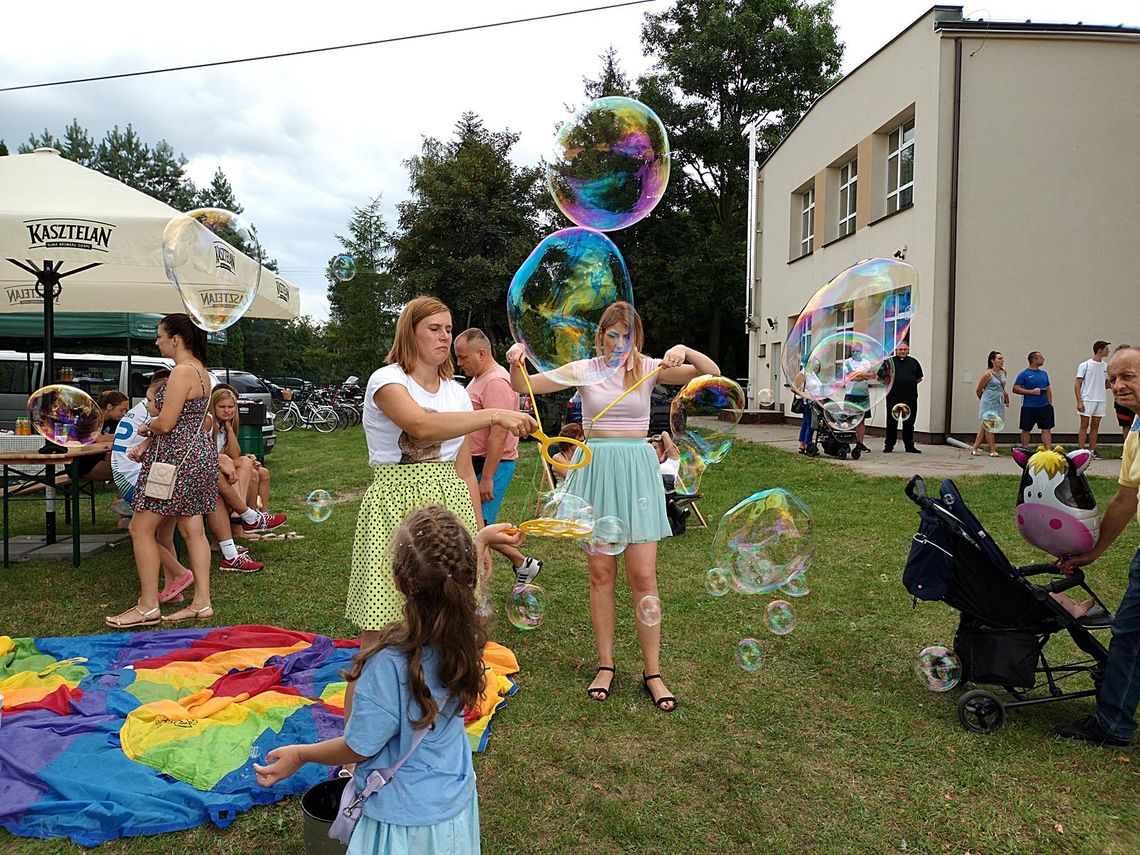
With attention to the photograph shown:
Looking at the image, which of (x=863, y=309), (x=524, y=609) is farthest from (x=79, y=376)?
(x=863, y=309)

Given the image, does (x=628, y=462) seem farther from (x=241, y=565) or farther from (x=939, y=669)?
(x=241, y=565)

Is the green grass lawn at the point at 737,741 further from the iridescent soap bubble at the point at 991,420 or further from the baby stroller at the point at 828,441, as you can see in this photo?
the baby stroller at the point at 828,441

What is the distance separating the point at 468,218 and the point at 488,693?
21.3 metres

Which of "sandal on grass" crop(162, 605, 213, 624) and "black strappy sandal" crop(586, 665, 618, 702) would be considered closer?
"black strappy sandal" crop(586, 665, 618, 702)

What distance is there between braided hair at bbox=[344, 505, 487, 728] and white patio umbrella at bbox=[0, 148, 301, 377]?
558cm

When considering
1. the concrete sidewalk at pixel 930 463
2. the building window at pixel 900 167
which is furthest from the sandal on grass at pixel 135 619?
the building window at pixel 900 167

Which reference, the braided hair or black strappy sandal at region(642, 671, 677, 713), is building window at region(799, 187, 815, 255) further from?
the braided hair

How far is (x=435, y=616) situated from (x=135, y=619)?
3810 mm

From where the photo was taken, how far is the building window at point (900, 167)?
1377cm

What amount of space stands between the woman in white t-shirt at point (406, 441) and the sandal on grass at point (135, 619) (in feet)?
8.62

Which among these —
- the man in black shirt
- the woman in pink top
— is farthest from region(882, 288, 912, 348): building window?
the man in black shirt

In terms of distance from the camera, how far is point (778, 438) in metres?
15.1

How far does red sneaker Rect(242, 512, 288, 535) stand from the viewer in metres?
7.12

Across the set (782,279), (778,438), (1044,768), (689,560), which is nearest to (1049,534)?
(1044,768)
